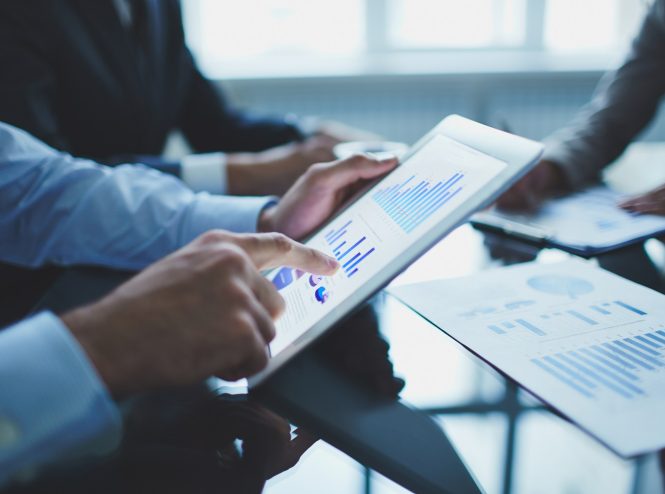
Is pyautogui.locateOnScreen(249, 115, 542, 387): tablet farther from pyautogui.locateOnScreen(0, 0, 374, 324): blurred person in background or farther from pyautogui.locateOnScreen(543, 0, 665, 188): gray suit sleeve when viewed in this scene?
pyautogui.locateOnScreen(543, 0, 665, 188): gray suit sleeve

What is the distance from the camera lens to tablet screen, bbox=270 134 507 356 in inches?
18.1

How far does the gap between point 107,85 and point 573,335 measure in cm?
102

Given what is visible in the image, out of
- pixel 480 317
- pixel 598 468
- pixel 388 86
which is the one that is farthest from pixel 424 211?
pixel 388 86

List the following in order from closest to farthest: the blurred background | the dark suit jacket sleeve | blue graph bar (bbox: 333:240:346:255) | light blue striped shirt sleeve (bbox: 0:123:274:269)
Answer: blue graph bar (bbox: 333:240:346:255), light blue striped shirt sleeve (bbox: 0:123:274:269), the dark suit jacket sleeve, the blurred background

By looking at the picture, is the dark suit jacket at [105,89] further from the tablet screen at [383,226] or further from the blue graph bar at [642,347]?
the blue graph bar at [642,347]

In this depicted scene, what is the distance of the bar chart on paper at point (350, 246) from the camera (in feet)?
1.60

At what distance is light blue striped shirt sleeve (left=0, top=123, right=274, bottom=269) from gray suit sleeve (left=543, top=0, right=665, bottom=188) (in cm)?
65

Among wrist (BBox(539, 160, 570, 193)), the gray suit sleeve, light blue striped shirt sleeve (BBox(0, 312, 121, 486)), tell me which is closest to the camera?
light blue striped shirt sleeve (BBox(0, 312, 121, 486))

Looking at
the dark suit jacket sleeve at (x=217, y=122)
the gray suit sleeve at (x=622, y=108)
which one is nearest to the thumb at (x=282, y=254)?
the gray suit sleeve at (x=622, y=108)

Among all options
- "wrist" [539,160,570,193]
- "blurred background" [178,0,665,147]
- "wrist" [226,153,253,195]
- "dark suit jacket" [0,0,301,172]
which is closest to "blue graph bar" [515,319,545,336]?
"wrist" [539,160,570,193]

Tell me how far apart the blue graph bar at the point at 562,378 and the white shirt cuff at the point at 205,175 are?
74 centimetres

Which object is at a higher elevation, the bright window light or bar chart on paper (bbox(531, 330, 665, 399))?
the bright window light

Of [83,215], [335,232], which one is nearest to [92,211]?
[83,215]

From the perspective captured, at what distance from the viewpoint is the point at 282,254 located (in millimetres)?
458
